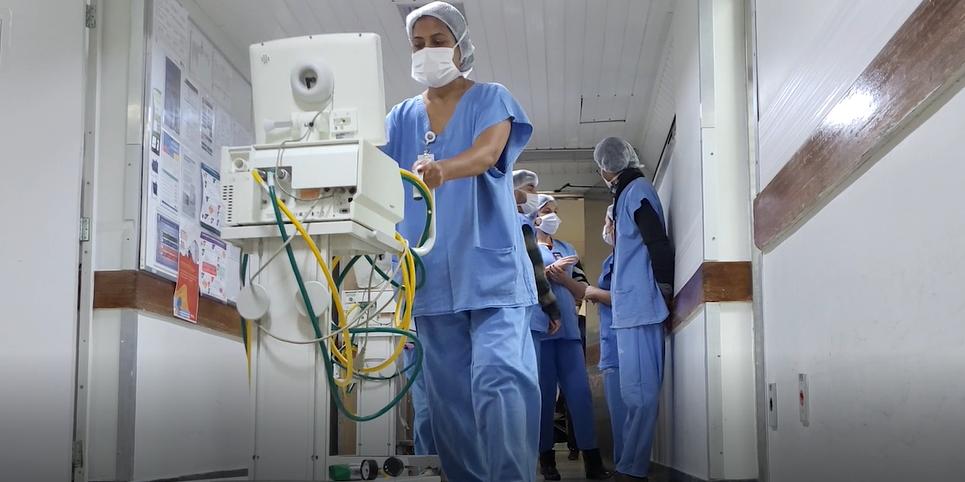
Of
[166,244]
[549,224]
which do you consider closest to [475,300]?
[166,244]

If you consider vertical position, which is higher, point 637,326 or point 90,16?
point 90,16

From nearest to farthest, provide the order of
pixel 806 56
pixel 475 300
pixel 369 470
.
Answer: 1. pixel 806 56
2. pixel 369 470
3. pixel 475 300

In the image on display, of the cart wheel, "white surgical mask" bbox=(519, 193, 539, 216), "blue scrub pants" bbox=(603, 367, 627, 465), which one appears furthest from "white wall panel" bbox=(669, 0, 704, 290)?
the cart wheel

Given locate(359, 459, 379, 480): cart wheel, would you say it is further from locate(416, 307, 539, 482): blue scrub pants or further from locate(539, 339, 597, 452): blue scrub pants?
locate(539, 339, 597, 452): blue scrub pants

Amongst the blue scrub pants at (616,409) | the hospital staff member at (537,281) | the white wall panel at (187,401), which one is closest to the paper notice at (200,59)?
the white wall panel at (187,401)

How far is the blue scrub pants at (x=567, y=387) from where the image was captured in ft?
15.0

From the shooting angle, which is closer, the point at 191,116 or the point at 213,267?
the point at 191,116

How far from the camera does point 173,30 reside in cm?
391

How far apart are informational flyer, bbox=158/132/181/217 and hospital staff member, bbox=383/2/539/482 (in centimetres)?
129

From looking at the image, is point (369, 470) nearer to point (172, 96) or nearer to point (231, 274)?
point (172, 96)

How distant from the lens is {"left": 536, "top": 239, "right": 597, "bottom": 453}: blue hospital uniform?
4.59 meters

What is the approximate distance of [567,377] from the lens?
186 inches

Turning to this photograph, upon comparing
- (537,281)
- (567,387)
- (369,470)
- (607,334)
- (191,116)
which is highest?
(191,116)

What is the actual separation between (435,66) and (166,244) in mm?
1537
